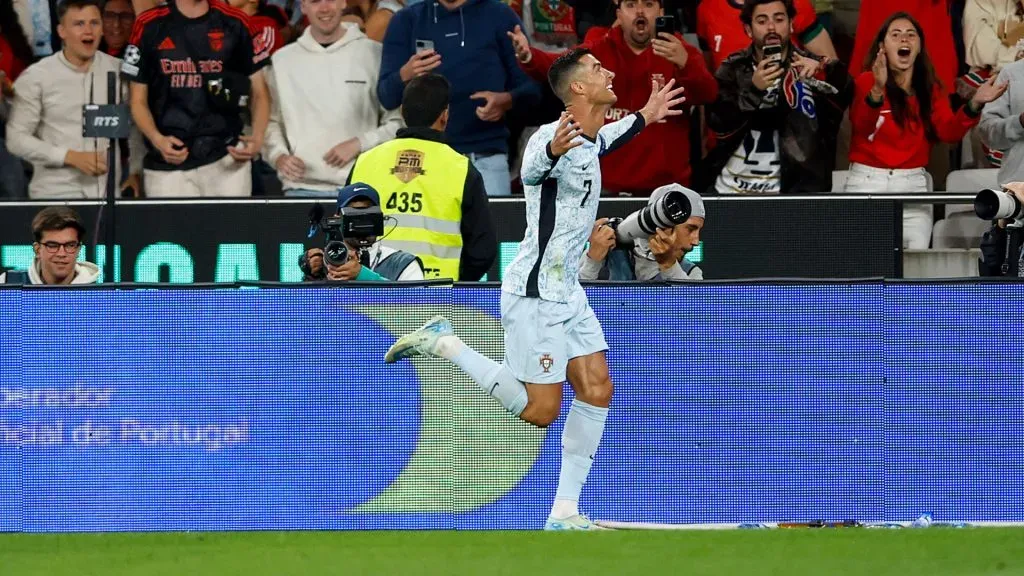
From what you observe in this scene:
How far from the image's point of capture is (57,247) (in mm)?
9062

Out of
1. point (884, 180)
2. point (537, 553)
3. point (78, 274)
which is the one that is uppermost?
point (884, 180)

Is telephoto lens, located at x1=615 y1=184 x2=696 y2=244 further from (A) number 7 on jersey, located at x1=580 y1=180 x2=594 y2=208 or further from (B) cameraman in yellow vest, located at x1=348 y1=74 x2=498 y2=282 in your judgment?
(B) cameraman in yellow vest, located at x1=348 y1=74 x2=498 y2=282

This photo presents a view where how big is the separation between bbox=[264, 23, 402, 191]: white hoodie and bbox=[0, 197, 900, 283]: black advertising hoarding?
2.95 ft

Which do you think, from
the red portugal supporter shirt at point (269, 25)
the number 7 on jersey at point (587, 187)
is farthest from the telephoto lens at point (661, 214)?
the red portugal supporter shirt at point (269, 25)

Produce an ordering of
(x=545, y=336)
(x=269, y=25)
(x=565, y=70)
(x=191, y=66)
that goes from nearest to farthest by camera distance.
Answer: (x=545, y=336)
(x=565, y=70)
(x=191, y=66)
(x=269, y=25)

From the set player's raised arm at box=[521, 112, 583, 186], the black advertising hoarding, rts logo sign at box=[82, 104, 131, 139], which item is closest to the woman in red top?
the black advertising hoarding

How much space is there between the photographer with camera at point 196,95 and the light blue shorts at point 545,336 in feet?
13.9

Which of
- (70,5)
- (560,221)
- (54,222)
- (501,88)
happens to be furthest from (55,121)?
(560,221)

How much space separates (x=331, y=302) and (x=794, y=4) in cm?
439

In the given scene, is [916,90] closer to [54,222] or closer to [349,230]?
[349,230]

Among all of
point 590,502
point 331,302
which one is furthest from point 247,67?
point 590,502

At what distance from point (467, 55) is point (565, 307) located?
3.99 m

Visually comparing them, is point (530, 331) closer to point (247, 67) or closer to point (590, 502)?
point (590, 502)

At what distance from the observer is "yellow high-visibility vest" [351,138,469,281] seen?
873cm
